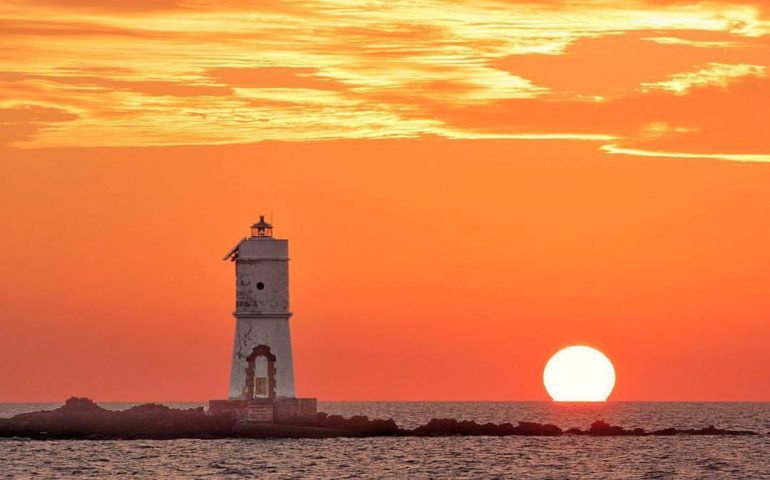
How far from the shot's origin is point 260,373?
250 feet

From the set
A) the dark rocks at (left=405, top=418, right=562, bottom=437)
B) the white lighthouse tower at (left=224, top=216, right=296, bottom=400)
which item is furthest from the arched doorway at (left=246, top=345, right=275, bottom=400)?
the dark rocks at (left=405, top=418, right=562, bottom=437)

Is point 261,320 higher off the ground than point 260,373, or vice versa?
point 261,320

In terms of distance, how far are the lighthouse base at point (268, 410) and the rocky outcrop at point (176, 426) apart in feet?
0.74

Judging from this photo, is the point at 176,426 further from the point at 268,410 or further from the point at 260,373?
the point at 260,373

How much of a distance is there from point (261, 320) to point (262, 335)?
28.6 inches

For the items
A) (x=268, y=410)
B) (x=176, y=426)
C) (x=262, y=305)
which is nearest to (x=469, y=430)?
(x=268, y=410)

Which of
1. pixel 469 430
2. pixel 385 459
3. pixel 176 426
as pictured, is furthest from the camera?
pixel 469 430

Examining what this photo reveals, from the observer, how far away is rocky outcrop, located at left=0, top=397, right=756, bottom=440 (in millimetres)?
77500

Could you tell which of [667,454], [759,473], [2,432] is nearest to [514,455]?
[667,454]

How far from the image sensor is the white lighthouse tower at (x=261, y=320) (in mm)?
75062

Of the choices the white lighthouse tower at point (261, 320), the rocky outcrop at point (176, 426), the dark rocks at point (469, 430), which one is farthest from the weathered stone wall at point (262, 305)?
the dark rocks at point (469, 430)

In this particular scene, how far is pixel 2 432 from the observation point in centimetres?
8512

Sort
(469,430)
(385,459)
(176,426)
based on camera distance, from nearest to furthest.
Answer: (385,459)
(176,426)
(469,430)

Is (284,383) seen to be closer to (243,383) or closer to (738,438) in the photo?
(243,383)
